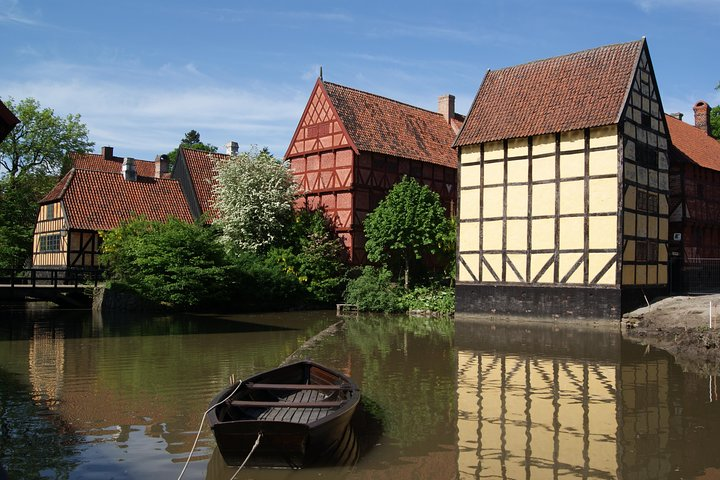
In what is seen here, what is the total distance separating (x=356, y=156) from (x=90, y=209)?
48.0 ft

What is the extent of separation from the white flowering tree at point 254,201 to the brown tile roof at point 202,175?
224 inches

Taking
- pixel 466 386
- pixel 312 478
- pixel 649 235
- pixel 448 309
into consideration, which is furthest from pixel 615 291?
pixel 312 478

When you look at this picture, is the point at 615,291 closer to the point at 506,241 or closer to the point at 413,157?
the point at 506,241

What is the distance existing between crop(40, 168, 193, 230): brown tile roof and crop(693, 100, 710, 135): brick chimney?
99.0ft

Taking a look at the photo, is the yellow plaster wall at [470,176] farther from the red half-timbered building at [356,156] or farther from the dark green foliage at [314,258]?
the dark green foliage at [314,258]

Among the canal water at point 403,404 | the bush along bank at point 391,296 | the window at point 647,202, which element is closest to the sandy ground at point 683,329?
the canal water at point 403,404

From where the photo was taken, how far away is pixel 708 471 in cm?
802

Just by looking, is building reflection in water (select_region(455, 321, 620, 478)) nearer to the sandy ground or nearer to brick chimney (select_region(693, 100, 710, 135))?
the sandy ground

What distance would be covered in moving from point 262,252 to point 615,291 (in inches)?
669

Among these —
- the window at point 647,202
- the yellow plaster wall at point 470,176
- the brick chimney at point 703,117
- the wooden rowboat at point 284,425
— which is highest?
the brick chimney at point 703,117

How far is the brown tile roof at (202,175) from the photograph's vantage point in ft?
132

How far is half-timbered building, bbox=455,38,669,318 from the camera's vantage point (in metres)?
24.0

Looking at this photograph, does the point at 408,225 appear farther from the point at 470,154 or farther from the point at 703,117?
the point at 703,117

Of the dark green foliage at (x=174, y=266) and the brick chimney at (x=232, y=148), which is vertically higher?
the brick chimney at (x=232, y=148)
